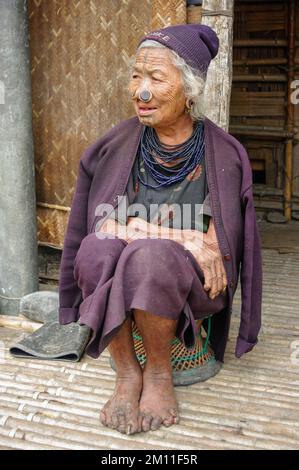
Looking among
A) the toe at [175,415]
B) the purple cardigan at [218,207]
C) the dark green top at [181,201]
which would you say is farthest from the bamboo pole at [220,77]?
the toe at [175,415]

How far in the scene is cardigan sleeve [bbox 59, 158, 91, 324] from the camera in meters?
2.94

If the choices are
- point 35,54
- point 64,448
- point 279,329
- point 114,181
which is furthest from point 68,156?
point 64,448

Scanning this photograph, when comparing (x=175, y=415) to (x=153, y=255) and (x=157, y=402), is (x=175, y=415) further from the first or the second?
(x=153, y=255)

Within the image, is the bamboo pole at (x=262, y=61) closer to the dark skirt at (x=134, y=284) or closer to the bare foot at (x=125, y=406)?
the dark skirt at (x=134, y=284)

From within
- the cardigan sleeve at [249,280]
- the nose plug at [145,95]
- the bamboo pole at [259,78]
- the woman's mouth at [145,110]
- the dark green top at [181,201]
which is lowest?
the cardigan sleeve at [249,280]

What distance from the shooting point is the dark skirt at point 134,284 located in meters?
2.37

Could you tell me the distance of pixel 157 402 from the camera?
2.54m

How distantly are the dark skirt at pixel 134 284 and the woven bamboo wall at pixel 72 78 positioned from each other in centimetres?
150

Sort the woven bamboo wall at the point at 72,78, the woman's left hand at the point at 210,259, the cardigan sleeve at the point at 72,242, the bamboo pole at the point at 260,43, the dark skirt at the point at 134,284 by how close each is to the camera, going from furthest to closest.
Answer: the bamboo pole at the point at 260,43, the woven bamboo wall at the point at 72,78, the cardigan sleeve at the point at 72,242, the woman's left hand at the point at 210,259, the dark skirt at the point at 134,284

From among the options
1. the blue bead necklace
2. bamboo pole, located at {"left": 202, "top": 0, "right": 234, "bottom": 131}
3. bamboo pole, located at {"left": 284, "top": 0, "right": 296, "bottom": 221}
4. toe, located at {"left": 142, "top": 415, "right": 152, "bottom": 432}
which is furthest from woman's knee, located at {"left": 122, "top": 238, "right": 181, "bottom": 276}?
bamboo pole, located at {"left": 284, "top": 0, "right": 296, "bottom": 221}

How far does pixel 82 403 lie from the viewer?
269 centimetres

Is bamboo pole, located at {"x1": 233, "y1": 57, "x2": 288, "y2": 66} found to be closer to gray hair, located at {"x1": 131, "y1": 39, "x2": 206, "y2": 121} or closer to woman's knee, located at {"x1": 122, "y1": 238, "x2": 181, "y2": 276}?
gray hair, located at {"x1": 131, "y1": 39, "x2": 206, "y2": 121}

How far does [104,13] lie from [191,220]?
5.14ft

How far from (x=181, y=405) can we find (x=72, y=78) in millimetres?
2118
